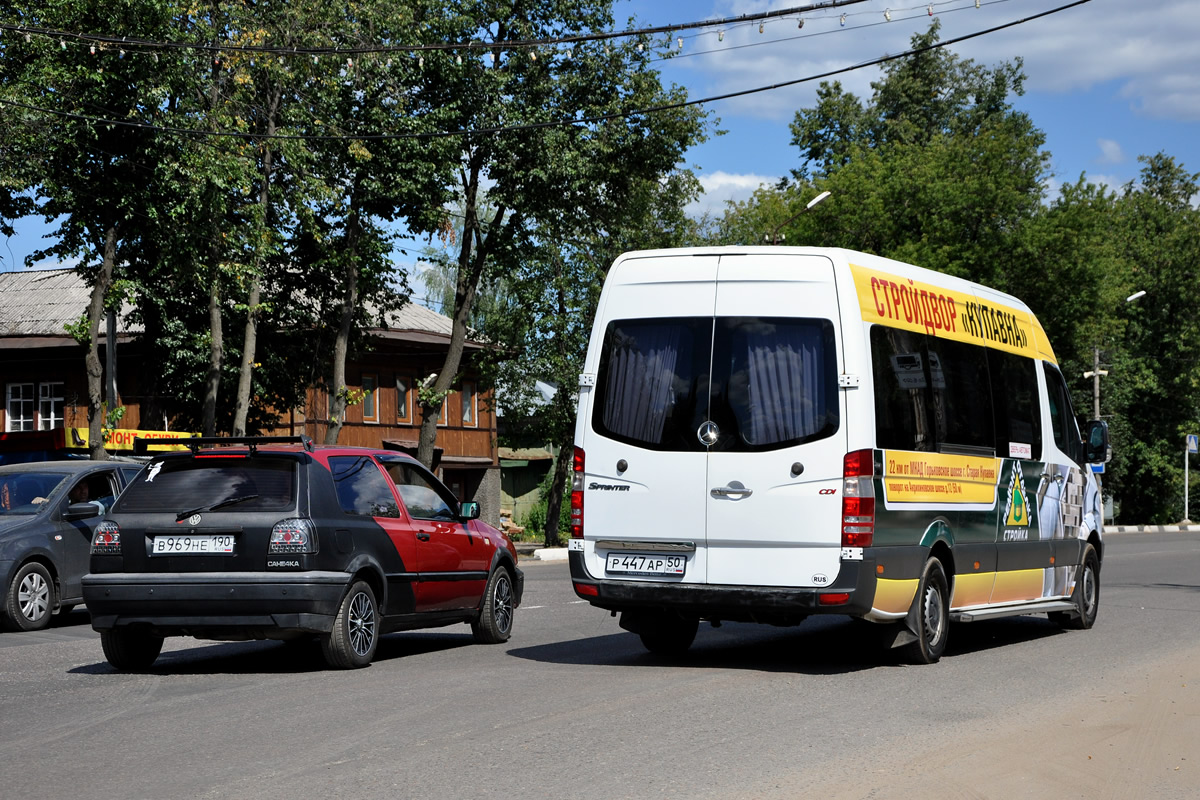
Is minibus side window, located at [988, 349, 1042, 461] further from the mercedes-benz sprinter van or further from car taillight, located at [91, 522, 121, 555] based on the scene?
car taillight, located at [91, 522, 121, 555]

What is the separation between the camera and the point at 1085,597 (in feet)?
49.0

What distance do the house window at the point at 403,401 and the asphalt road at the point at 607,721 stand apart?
1549 inches

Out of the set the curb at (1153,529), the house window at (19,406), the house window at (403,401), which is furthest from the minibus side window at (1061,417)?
the house window at (19,406)

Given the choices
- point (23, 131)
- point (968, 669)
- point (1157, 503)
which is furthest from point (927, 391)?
point (1157, 503)

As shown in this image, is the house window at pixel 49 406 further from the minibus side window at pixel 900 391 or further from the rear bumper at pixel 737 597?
the minibus side window at pixel 900 391

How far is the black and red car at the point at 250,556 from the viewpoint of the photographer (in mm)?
10445

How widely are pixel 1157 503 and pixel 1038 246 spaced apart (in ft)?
96.4

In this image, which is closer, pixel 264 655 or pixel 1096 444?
pixel 264 655

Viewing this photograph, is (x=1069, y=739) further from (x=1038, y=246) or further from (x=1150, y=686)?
(x=1038, y=246)

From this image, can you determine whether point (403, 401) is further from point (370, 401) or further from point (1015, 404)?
point (1015, 404)

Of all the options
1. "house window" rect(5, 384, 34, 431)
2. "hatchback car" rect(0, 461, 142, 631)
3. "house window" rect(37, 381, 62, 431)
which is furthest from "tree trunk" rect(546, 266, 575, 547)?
"hatchback car" rect(0, 461, 142, 631)

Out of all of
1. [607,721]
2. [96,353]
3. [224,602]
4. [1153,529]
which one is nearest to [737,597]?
[607,721]

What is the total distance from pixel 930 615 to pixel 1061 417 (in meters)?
4.04

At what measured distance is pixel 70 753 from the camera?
745cm
